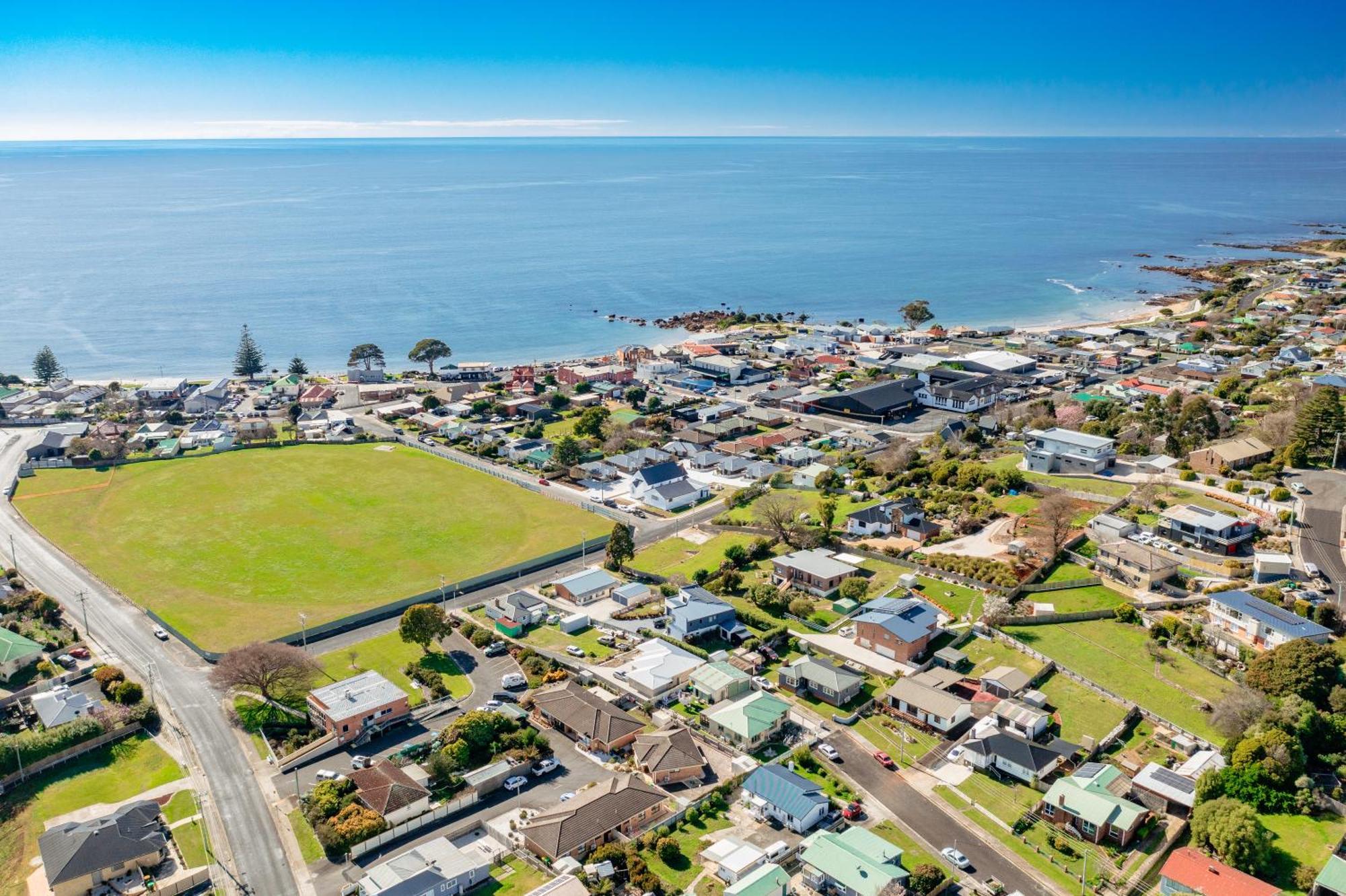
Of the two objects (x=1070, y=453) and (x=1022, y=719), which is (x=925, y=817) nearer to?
(x=1022, y=719)

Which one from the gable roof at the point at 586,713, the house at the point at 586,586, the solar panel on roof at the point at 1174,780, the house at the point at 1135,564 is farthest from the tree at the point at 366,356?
the solar panel on roof at the point at 1174,780

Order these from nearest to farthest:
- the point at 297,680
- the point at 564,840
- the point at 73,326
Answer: the point at 564,840, the point at 297,680, the point at 73,326

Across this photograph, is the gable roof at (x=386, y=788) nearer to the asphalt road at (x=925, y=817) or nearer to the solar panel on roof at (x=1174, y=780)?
the asphalt road at (x=925, y=817)

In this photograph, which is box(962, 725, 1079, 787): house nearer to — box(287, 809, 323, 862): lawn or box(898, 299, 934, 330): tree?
box(287, 809, 323, 862): lawn

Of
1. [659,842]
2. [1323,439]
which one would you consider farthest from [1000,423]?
[659,842]

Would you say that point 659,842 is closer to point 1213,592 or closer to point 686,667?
point 686,667

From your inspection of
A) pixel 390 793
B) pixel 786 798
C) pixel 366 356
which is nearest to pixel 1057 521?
pixel 786 798
